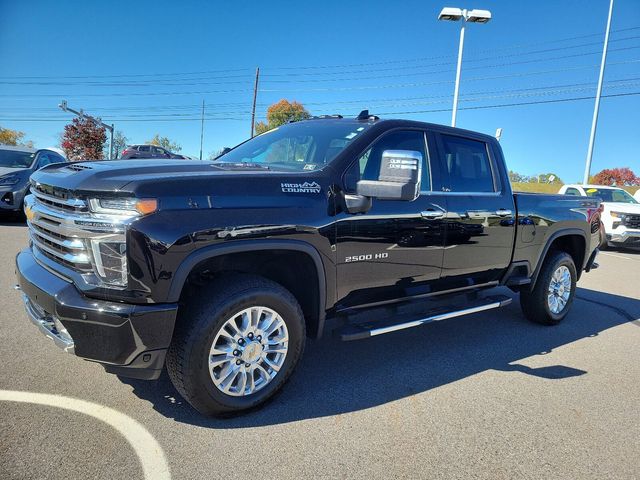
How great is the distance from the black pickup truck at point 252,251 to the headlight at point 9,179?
8.27m

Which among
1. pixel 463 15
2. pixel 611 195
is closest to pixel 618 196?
pixel 611 195

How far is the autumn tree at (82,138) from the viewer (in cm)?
3762

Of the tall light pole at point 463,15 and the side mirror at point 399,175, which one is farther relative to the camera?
the tall light pole at point 463,15

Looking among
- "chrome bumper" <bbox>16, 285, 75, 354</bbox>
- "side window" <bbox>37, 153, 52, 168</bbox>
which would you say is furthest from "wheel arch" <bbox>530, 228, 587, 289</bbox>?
"side window" <bbox>37, 153, 52, 168</bbox>

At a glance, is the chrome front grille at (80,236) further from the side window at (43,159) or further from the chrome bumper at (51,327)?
the side window at (43,159)

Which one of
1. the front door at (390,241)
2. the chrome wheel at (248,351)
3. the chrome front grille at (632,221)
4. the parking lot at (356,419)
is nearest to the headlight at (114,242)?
the chrome wheel at (248,351)

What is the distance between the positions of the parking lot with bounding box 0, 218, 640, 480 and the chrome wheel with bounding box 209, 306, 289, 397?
9.6 inches

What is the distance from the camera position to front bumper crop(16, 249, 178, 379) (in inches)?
96.3

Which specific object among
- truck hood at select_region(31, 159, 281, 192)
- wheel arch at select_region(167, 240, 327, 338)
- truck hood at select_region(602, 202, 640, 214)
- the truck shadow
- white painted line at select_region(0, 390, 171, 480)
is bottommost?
white painted line at select_region(0, 390, 171, 480)

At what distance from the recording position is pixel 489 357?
4.27 metres

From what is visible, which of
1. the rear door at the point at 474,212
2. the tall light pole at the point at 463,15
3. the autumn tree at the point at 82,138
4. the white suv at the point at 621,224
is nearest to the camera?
the rear door at the point at 474,212

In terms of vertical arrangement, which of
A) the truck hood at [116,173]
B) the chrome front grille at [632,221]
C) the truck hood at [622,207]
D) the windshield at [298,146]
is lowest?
the chrome front grille at [632,221]

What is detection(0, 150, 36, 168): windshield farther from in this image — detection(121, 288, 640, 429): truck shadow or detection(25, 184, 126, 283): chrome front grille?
detection(121, 288, 640, 429): truck shadow

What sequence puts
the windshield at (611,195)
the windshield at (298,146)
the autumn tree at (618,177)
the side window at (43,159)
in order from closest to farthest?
the windshield at (298,146) → the side window at (43,159) → the windshield at (611,195) → the autumn tree at (618,177)
